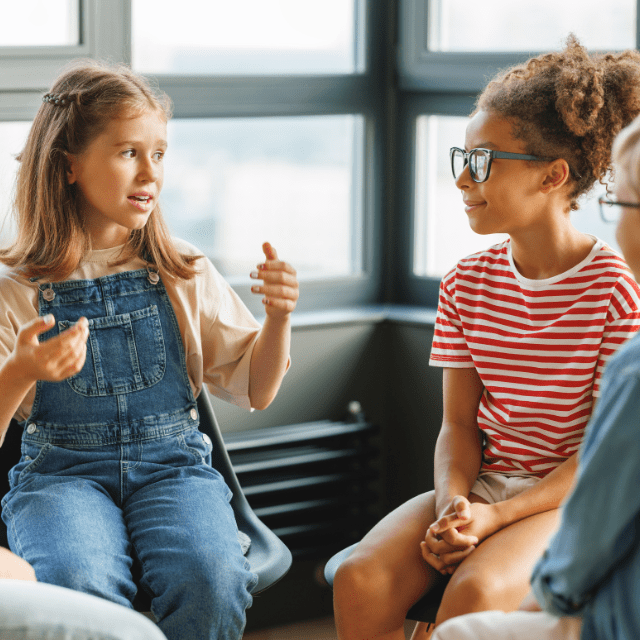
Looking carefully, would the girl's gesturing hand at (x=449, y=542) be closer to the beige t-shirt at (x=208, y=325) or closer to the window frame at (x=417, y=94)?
the beige t-shirt at (x=208, y=325)

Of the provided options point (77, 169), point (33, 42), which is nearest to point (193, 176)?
point (33, 42)

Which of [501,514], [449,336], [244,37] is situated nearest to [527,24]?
[244,37]

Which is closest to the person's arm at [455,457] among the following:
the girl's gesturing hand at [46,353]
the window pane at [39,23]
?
the girl's gesturing hand at [46,353]

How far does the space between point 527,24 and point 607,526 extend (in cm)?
174

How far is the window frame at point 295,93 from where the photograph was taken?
2.10 metres

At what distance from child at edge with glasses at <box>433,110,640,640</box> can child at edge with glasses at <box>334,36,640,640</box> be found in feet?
1.44

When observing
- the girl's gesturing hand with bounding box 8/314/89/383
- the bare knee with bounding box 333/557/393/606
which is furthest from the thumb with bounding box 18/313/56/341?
the bare knee with bounding box 333/557/393/606

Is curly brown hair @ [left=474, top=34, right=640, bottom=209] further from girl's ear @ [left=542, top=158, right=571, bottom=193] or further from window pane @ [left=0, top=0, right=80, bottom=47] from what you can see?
window pane @ [left=0, top=0, right=80, bottom=47]

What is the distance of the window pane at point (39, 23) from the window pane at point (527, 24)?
93 cm

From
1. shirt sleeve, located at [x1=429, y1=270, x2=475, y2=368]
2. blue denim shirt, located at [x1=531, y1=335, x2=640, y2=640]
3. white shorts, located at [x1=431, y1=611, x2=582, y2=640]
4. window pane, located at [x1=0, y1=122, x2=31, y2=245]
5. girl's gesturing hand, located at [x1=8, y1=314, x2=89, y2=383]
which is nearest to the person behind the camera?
blue denim shirt, located at [x1=531, y1=335, x2=640, y2=640]

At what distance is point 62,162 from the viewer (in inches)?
65.1

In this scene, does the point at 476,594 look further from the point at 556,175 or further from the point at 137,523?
the point at 556,175

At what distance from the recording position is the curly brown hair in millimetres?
1557

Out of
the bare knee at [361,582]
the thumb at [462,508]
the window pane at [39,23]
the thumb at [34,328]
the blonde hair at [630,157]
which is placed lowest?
the bare knee at [361,582]
